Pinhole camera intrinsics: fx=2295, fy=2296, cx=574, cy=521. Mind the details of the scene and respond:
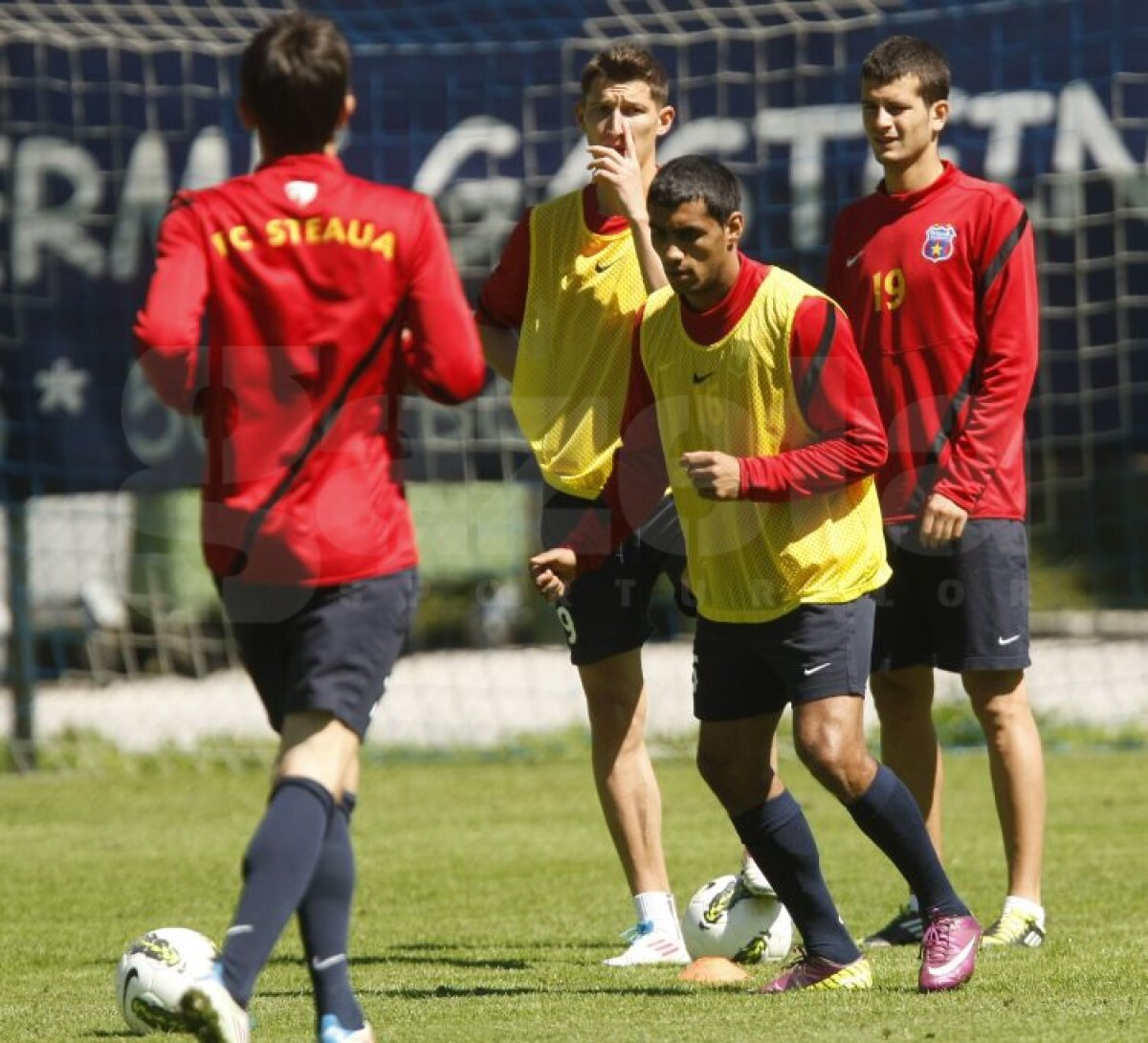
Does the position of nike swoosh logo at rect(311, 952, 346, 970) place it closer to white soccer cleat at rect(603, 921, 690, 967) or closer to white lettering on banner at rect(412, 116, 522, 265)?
white soccer cleat at rect(603, 921, 690, 967)

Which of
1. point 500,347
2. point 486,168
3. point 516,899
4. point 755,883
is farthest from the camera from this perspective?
point 486,168

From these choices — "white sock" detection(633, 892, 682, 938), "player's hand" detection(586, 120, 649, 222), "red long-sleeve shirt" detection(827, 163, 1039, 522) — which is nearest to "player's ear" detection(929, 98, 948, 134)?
"red long-sleeve shirt" detection(827, 163, 1039, 522)

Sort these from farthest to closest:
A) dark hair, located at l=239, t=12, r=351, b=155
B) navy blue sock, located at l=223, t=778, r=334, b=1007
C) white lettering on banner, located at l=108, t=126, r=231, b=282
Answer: white lettering on banner, located at l=108, t=126, r=231, b=282 < dark hair, located at l=239, t=12, r=351, b=155 < navy blue sock, located at l=223, t=778, r=334, b=1007

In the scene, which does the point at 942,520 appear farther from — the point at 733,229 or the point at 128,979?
the point at 128,979

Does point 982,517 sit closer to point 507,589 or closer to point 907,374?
point 907,374

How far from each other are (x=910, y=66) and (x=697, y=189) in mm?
1181

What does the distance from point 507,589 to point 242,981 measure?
658 inches

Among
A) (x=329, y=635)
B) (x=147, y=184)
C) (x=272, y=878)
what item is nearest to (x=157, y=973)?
(x=272, y=878)

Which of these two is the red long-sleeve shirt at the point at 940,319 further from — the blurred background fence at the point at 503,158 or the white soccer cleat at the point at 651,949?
the blurred background fence at the point at 503,158

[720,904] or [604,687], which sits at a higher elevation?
[604,687]

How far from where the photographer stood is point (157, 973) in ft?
14.7

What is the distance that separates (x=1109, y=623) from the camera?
59.2ft

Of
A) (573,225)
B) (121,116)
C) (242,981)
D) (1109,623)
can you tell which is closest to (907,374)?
(573,225)

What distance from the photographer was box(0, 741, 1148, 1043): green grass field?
464 centimetres
